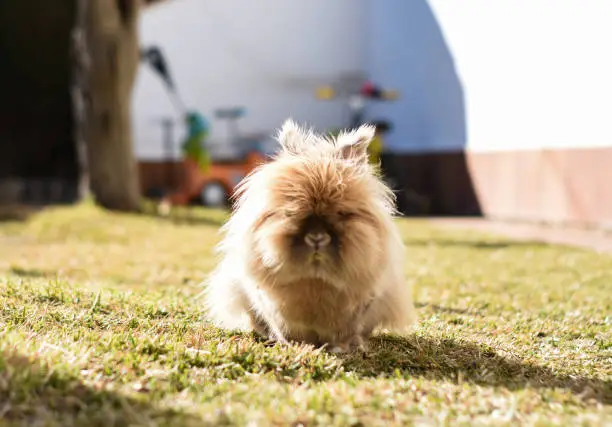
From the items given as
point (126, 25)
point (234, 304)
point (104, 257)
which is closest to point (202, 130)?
point (126, 25)

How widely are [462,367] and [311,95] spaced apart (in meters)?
13.9

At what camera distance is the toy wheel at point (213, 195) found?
44.4ft

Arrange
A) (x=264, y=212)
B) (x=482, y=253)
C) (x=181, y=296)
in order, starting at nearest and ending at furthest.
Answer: (x=264, y=212) < (x=181, y=296) < (x=482, y=253)

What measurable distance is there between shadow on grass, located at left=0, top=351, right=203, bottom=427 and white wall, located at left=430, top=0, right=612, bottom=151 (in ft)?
23.6

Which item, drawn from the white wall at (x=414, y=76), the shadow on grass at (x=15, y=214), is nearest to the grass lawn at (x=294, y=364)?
the shadow on grass at (x=15, y=214)

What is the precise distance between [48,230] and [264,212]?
20.6 ft

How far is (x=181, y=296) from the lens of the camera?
14.6 ft

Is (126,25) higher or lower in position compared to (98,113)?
higher

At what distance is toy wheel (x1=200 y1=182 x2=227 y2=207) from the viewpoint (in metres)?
13.5

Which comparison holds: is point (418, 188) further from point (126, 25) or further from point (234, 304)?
point (234, 304)

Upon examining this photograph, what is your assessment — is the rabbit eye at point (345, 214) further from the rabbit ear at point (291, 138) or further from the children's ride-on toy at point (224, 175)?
the children's ride-on toy at point (224, 175)

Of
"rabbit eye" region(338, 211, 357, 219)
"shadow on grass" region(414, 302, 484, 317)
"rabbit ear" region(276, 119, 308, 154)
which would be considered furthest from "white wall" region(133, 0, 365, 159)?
"rabbit eye" region(338, 211, 357, 219)

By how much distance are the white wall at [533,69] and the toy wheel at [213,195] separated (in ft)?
14.2

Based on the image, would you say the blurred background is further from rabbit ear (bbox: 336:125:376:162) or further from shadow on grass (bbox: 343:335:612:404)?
shadow on grass (bbox: 343:335:612:404)
